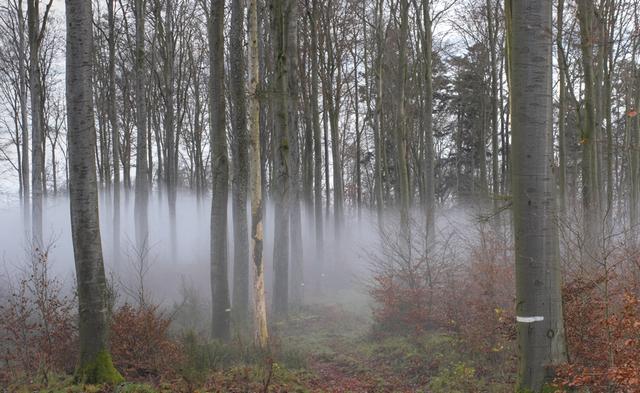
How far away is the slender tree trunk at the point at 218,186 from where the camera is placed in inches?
425

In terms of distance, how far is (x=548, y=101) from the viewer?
5.59 metres

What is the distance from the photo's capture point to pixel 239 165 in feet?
39.4

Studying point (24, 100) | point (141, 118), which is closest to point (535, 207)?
point (141, 118)

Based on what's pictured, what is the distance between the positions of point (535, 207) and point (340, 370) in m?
5.37

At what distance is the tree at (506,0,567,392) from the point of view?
546 centimetres

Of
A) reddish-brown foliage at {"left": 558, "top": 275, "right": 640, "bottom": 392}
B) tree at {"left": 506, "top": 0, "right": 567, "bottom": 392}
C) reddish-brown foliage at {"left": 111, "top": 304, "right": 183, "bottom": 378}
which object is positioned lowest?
reddish-brown foliage at {"left": 111, "top": 304, "right": 183, "bottom": 378}

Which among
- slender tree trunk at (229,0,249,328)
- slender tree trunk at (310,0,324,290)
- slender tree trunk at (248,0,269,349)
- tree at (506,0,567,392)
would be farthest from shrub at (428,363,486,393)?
slender tree trunk at (310,0,324,290)

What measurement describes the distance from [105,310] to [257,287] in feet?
12.5

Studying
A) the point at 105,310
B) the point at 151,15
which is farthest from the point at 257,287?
the point at 151,15

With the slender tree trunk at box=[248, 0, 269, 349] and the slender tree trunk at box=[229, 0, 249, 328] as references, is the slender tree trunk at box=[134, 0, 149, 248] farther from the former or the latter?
the slender tree trunk at box=[248, 0, 269, 349]

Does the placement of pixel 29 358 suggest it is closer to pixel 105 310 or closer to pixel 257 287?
pixel 105 310

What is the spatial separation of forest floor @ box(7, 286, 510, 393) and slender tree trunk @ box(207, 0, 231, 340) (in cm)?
129

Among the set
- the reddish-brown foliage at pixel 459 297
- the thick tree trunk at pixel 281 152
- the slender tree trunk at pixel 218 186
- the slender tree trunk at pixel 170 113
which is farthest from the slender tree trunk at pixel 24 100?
the reddish-brown foliage at pixel 459 297

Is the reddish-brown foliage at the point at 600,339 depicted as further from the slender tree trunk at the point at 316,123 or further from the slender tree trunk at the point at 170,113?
the slender tree trunk at the point at 170,113
